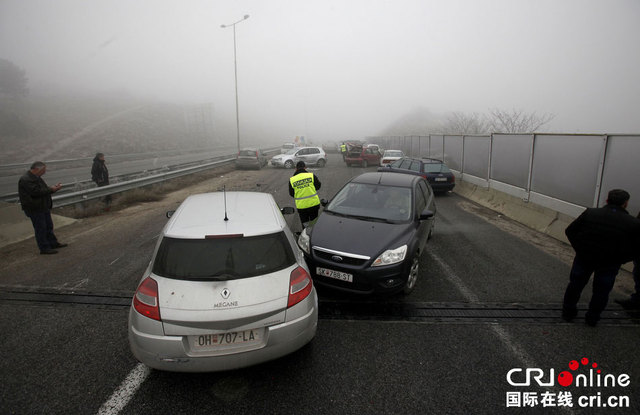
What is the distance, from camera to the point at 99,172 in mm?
11375

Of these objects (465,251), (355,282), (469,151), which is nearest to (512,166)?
(469,151)

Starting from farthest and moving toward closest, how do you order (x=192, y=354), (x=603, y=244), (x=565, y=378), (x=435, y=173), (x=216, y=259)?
(x=435, y=173)
(x=603, y=244)
(x=565, y=378)
(x=216, y=259)
(x=192, y=354)

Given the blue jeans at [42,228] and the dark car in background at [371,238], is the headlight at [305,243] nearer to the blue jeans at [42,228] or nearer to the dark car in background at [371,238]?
the dark car in background at [371,238]

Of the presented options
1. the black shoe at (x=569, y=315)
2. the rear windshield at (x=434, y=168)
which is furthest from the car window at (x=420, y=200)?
the rear windshield at (x=434, y=168)

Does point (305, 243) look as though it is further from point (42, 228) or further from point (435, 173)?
point (435, 173)

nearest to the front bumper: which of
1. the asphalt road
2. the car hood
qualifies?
the car hood

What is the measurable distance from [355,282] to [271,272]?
1545 millimetres

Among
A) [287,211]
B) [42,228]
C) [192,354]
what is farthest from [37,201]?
[192,354]

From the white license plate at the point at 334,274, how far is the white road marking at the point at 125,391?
2.26 m

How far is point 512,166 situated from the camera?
10.9 m

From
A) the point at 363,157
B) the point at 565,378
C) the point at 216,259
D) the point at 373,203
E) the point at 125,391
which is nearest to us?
the point at 125,391

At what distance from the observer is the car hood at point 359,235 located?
4570mm

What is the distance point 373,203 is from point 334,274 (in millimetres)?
1785

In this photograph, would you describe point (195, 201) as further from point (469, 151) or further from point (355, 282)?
point (469, 151)
